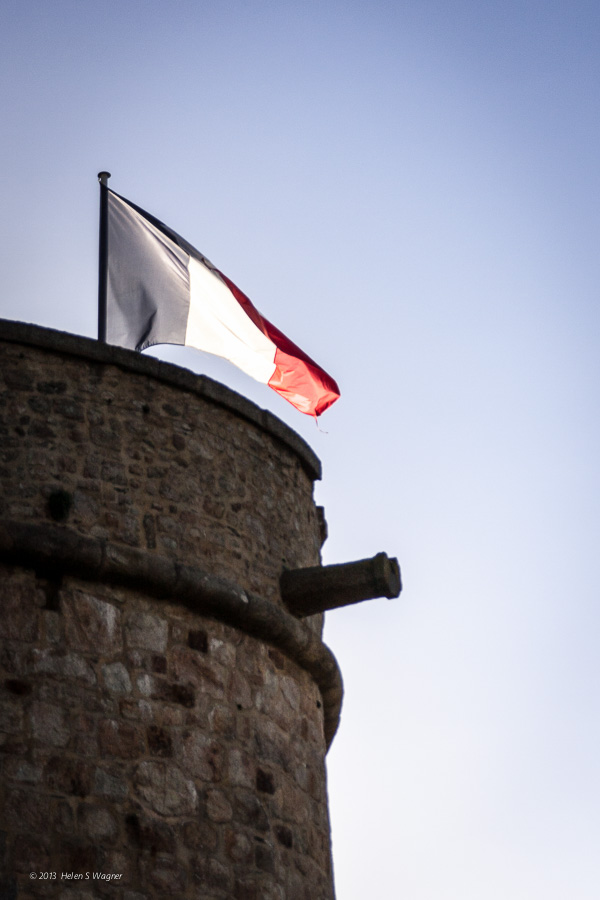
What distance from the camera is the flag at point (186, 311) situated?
23.0 feet

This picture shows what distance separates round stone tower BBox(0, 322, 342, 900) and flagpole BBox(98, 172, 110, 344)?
41.5 inches

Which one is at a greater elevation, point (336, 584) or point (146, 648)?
point (336, 584)

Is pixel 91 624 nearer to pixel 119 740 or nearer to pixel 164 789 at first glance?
pixel 119 740

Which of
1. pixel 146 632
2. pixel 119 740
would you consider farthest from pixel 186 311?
pixel 119 740

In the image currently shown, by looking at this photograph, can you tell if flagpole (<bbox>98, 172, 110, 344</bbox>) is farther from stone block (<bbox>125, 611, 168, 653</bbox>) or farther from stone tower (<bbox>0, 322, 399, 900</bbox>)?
stone block (<bbox>125, 611, 168, 653</bbox>)

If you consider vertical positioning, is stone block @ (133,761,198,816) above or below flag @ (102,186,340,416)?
below

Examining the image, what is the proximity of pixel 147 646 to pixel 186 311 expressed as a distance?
2526 mm

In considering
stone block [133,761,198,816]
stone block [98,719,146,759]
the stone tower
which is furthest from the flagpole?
stone block [133,761,198,816]

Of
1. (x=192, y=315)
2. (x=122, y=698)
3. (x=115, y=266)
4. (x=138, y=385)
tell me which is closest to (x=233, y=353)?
(x=192, y=315)

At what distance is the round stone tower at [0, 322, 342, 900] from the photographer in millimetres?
4688

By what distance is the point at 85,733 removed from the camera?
481cm

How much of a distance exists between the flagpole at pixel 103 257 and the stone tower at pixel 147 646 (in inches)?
41.5

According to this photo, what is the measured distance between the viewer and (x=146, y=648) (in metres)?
5.15

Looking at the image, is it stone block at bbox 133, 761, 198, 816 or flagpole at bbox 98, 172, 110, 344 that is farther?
flagpole at bbox 98, 172, 110, 344
